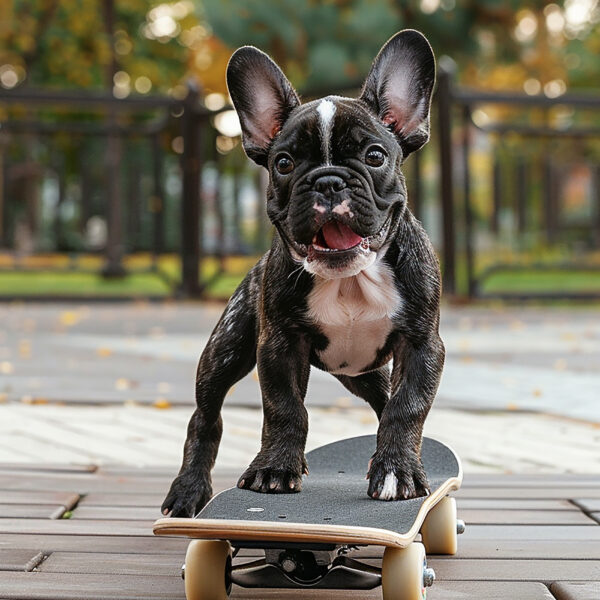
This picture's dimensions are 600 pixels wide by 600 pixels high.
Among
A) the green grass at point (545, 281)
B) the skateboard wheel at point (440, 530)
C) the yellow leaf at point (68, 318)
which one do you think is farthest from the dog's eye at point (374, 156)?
the green grass at point (545, 281)

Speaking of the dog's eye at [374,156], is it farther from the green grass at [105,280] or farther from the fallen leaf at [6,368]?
the green grass at [105,280]

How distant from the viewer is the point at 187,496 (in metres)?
2.50

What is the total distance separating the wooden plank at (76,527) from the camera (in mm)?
2688

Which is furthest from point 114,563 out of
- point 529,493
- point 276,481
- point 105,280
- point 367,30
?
point 367,30

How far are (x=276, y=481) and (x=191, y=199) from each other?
9586 mm

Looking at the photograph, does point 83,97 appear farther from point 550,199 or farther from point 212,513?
point 212,513

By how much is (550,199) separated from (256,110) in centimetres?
1024

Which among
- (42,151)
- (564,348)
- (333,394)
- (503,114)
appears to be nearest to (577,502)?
(333,394)

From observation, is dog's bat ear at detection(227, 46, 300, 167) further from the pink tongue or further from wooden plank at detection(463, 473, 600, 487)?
wooden plank at detection(463, 473, 600, 487)

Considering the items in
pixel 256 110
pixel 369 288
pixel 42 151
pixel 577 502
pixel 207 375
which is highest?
pixel 42 151

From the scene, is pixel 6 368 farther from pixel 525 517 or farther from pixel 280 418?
pixel 280 418

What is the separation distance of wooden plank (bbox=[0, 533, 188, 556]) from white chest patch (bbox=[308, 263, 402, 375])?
0.73m

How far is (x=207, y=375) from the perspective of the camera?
8.27 feet

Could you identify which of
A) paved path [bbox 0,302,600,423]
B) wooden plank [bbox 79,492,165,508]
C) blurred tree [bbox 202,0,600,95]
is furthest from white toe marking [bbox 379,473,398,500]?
blurred tree [bbox 202,0,600,95]
